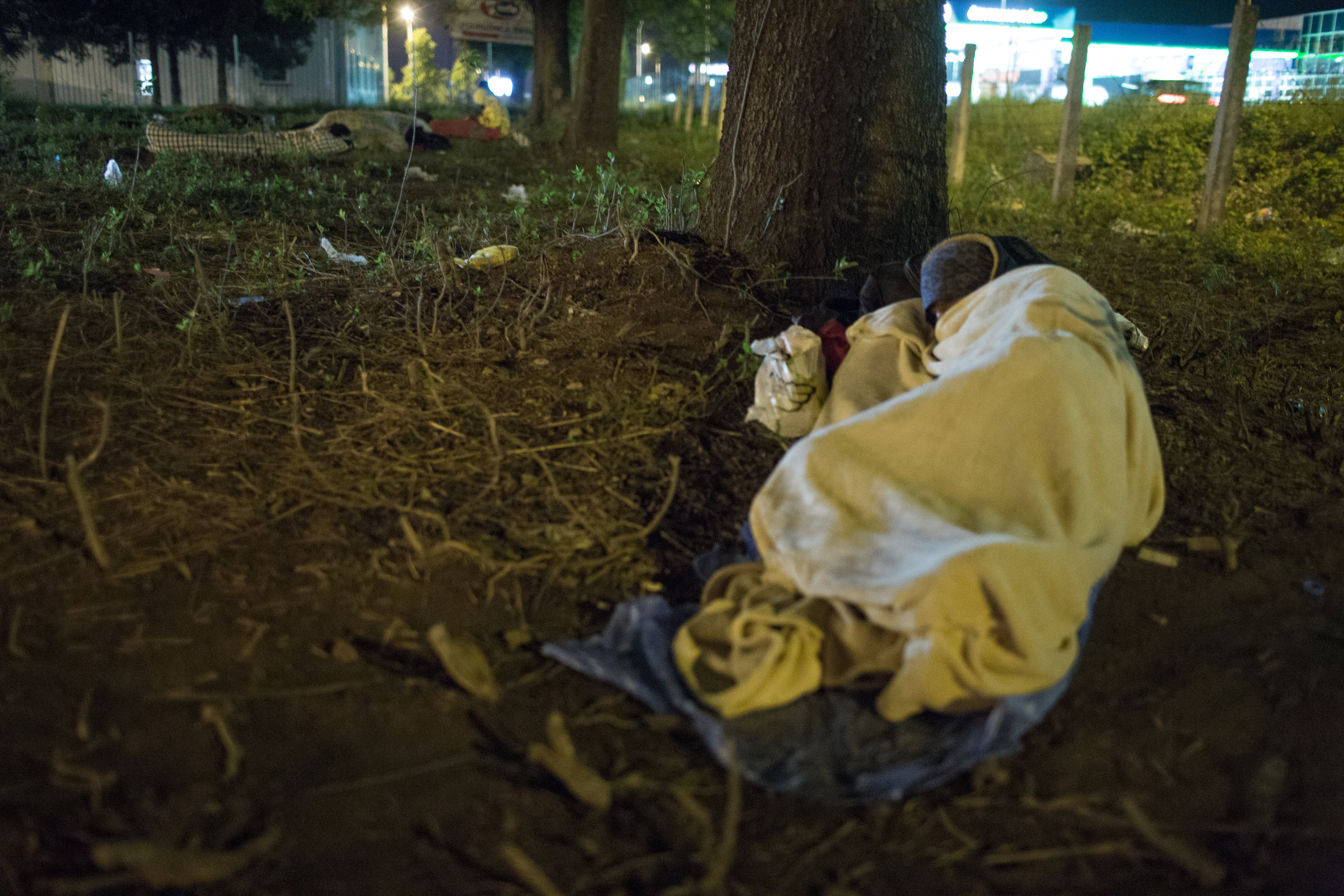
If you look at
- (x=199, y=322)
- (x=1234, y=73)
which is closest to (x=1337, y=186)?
(x=1234, y=73)

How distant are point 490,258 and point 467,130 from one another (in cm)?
1066

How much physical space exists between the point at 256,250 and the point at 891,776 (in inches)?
173

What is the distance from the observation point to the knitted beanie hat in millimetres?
3277

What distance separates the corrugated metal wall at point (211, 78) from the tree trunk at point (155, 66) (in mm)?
204

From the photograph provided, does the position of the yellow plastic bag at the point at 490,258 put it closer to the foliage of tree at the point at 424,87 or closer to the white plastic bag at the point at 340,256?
the white plastic bag at the point at 340,256

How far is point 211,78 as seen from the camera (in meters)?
23.2

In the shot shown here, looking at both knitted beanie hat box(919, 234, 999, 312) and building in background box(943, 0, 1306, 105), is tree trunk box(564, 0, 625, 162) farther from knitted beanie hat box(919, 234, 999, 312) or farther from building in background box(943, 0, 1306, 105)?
knitted beanie hat box(919, 234, 999, 312)

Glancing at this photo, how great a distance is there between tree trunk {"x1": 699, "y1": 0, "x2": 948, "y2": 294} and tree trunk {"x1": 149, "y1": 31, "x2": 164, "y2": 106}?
20.6 metres

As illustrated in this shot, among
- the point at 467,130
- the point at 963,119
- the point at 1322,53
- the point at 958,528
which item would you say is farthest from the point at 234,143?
the point at 1322,53

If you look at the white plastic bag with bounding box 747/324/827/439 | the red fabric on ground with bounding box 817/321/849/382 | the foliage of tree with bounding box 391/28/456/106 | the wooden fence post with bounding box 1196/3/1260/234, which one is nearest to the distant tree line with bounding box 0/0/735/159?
the foliage of tree with bounding box 391/28/456/106

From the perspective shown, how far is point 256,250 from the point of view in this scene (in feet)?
16.8

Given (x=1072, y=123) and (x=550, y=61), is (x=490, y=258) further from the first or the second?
(x=550, y=61)

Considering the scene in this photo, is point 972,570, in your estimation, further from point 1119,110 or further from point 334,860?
point 1119,110

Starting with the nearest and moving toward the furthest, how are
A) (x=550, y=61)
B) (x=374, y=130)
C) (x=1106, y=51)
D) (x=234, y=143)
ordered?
(x=234, y=143) → (x=374, y=130) → (x=550, y=61) → (x=1106, y=51)
